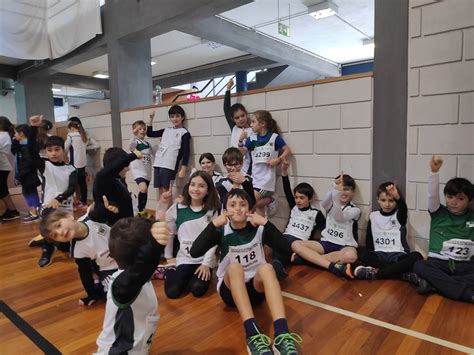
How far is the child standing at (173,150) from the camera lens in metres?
3.53

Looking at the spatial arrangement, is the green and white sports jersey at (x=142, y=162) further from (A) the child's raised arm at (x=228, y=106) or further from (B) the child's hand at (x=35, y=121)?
(A) the child's raised arm at (x=228, y=106)

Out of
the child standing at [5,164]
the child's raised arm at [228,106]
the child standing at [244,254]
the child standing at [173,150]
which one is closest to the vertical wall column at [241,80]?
the child standing at [173,150]

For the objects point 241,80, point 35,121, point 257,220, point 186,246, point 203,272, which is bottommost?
point 203,272

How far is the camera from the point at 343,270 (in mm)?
2102

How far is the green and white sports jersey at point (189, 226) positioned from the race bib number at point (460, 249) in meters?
1.37

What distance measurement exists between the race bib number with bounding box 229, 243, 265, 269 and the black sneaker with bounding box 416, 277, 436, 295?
917 mm

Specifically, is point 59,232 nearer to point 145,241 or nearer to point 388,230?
point 145,241

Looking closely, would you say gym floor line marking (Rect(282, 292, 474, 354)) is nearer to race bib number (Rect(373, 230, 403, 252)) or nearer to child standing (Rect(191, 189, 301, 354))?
child standing (Rect(191, 189, 301, 354))

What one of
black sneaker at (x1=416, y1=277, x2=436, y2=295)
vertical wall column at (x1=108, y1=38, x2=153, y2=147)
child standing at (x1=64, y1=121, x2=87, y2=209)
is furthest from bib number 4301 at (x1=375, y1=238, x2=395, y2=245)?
child standing at (x1=64, y1=121, x2=87, y2=209)

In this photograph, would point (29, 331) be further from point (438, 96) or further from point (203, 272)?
point (438, 96)

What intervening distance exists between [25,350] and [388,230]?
2.10 meters

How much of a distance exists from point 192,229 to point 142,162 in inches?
75.9

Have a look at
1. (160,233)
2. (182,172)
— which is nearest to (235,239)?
(160,233)

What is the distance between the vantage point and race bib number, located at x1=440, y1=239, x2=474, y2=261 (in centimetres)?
194
